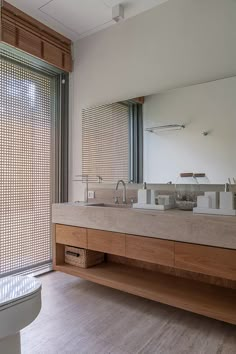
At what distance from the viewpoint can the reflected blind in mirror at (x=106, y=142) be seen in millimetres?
2793

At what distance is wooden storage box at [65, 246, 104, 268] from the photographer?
8.41ft

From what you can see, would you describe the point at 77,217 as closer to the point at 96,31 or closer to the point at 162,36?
the point at 162,36

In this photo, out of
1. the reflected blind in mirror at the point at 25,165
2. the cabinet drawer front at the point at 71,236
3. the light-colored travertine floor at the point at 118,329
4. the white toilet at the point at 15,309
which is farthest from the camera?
the reflected blind in mirror at the point at 25,165

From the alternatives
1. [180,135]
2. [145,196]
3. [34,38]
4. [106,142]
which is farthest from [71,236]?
[34,38]

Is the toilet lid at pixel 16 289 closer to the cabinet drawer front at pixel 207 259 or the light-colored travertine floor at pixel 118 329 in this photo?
the light-colored travertine floor at pixel 118 329

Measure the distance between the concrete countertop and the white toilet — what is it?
918mm

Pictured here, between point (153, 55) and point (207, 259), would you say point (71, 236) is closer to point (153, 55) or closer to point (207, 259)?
point (207, 259)

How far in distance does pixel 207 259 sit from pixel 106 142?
5.56 ft

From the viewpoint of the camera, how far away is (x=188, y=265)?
184cm

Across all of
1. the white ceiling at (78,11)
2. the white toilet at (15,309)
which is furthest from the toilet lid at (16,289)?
the white ceiling at (78,11)

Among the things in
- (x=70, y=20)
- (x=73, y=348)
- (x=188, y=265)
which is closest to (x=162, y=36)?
(x=70, y=20)

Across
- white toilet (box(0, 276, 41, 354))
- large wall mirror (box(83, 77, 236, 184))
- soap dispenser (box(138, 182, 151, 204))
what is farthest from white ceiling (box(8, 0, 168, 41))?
white toilet (box(0, 276, 41, 354))

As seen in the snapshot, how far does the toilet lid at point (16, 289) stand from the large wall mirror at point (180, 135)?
1.50m

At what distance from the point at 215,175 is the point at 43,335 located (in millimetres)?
1800
